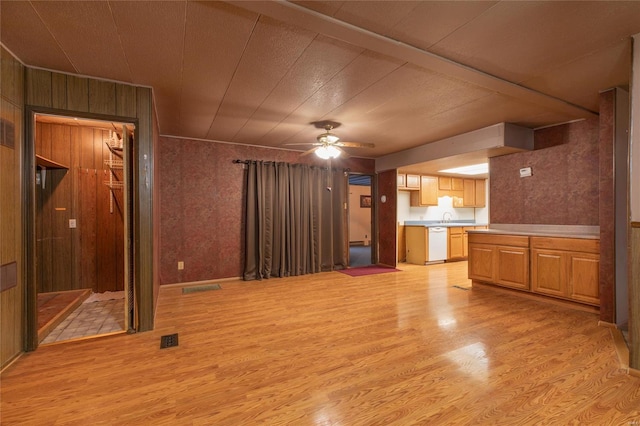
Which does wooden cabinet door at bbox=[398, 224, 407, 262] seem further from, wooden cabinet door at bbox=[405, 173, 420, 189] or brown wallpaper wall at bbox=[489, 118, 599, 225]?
brown wallpaper wall at bbox=[489, 118, 599, 225]

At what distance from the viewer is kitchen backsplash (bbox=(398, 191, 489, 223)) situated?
22.9ft

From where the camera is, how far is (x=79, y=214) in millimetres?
3943

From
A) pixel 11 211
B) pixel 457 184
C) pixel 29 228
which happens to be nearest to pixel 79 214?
pixel 29 228

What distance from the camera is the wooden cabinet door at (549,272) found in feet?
11.2

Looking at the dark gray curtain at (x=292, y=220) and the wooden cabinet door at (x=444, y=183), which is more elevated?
the wooden cabinet door at (x=444, y=183)

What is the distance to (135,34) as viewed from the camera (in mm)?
1972

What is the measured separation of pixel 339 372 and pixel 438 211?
616 centimetres

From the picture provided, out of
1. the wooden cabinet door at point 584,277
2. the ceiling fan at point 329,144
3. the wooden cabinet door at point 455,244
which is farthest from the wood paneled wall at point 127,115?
the wooden cabinet door at point 455,244

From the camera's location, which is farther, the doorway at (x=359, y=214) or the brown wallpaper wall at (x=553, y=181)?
the doorway at (x=359, y=214)

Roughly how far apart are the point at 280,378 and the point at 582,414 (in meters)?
1.79

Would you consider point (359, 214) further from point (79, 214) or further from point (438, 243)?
point (79, 214)

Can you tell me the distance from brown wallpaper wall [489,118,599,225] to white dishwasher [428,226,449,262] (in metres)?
1.68

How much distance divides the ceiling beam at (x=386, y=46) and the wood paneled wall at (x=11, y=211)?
6.54 feet

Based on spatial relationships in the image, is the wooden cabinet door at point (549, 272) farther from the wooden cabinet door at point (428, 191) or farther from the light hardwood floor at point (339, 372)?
the wooden cabinet door at point (428, 191)
